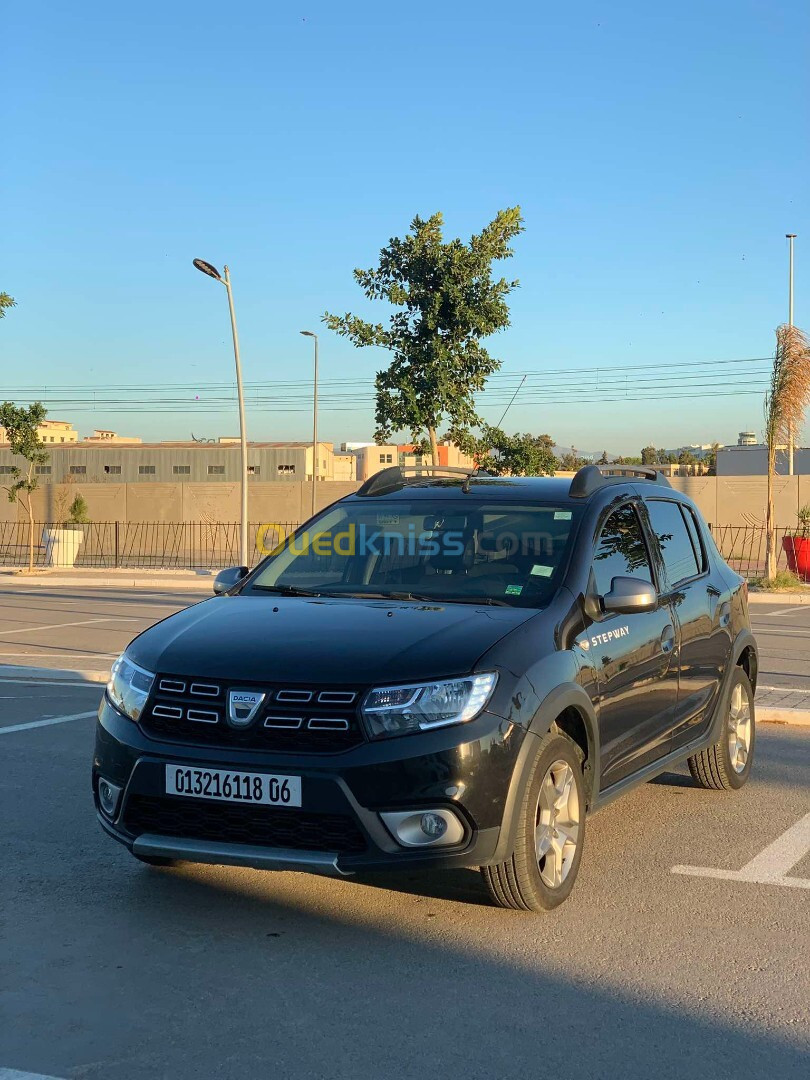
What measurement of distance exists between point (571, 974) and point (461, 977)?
372 millimetres

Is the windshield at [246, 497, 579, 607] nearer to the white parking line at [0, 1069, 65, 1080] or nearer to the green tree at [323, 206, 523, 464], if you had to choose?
the white parking line at [0, 1069, 65, 1080]

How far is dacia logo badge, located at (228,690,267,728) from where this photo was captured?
436cm

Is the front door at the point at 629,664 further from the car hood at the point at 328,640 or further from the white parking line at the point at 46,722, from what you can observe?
the white parking line at the point at 46,722

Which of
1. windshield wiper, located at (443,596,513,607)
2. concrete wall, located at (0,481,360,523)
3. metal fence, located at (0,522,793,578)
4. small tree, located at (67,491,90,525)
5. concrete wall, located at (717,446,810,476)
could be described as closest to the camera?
windshield wiper, located at (443,596,513,607)

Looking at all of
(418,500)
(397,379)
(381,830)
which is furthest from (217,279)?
(381,830)

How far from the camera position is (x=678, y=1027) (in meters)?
3.69

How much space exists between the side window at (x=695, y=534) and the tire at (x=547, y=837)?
7.30ft

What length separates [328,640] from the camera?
462 centimetres

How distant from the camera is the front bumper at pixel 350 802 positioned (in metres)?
4.21

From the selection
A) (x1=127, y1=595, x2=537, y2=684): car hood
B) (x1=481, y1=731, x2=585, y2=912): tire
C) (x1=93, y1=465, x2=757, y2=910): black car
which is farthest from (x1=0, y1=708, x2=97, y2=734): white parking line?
(x1=481, y1=731, x2=585, y2=912): tire

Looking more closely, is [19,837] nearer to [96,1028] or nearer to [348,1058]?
[96,1028]

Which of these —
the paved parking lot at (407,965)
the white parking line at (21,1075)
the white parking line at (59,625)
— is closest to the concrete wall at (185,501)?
the white parking line at (59,625)

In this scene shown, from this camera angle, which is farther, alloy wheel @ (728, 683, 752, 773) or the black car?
alloy wheel @ (728, 683, 752, 773)

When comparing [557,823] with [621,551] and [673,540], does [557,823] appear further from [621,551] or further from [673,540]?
[673,540]
